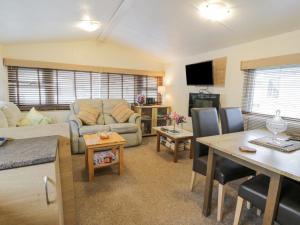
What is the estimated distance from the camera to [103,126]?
150 inches

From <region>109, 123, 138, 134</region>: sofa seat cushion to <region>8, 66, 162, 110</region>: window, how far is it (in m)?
1.29

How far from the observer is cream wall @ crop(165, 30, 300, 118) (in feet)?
8.54

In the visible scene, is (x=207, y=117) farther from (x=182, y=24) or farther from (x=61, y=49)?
(x=61, y=49)

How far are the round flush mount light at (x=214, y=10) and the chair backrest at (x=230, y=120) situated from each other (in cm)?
128

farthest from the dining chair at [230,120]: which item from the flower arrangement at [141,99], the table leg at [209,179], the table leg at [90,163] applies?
the flower arrangement at [141,99]

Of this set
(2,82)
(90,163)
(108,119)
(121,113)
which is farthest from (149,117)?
(2,82)

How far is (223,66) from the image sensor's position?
11.5 feet

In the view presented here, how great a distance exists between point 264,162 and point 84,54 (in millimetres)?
4399

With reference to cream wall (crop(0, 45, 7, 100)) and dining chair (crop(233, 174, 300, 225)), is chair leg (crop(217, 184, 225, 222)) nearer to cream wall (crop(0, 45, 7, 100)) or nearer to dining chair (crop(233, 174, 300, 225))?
dining chair (crop(233, 174, 300, 225))

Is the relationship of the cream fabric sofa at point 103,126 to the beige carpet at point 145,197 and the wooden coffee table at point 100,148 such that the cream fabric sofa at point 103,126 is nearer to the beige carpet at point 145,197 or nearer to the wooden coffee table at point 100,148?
the beige carpet at point 145,197

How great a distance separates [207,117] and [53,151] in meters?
1.70

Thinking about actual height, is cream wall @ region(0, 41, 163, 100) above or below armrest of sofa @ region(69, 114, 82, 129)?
above

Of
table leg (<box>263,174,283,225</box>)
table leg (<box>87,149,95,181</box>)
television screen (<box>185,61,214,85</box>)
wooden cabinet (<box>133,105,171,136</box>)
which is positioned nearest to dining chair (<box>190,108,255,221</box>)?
table leg (<box>263,174,283,225</box>)

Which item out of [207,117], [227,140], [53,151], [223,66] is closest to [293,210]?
[227,140]
